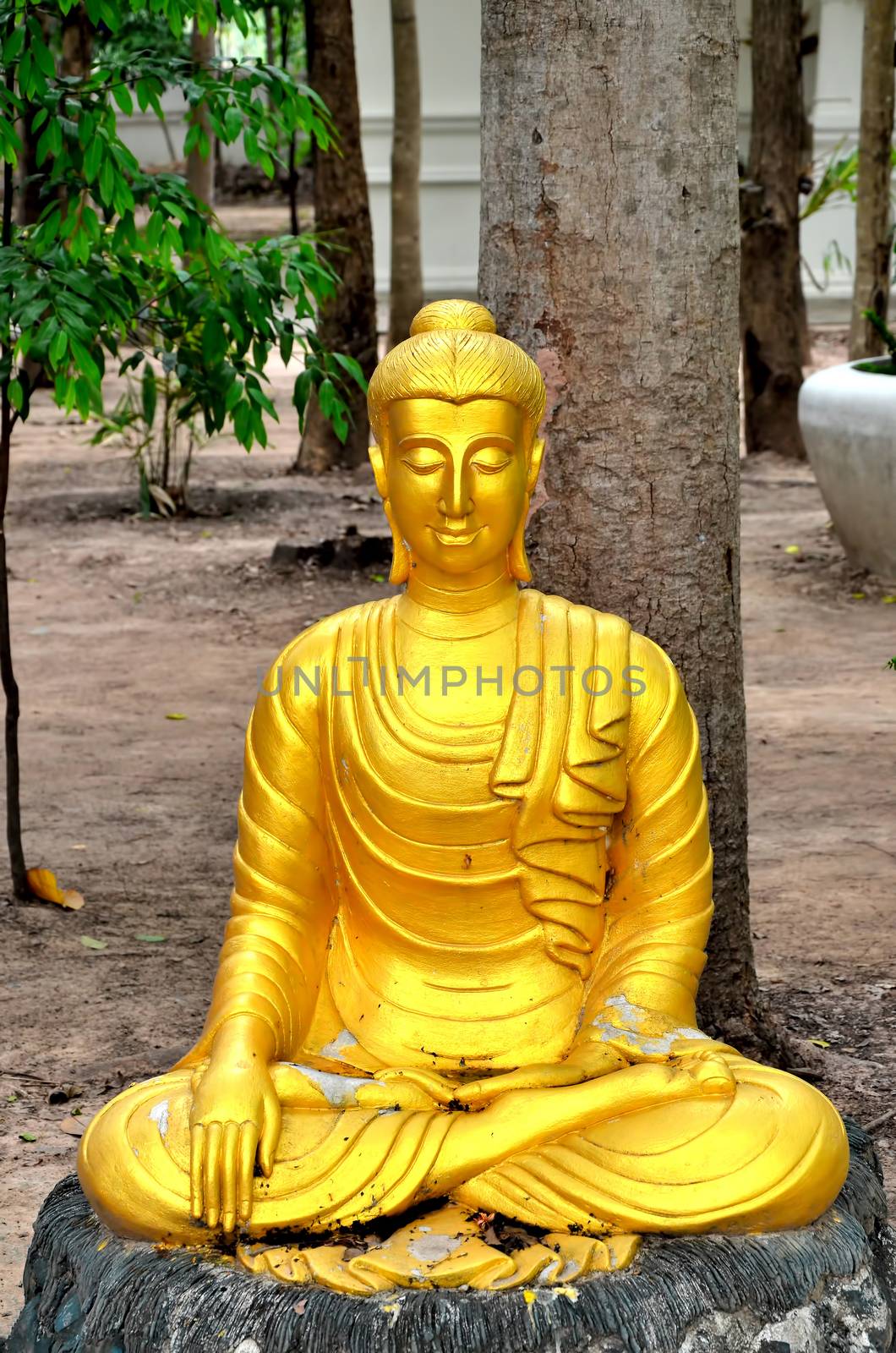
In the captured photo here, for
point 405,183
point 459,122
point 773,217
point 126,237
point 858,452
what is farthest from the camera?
point 459,122

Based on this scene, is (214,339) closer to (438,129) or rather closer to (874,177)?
(874,177)

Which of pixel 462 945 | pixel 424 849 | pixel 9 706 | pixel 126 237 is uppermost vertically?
pixel 126 237

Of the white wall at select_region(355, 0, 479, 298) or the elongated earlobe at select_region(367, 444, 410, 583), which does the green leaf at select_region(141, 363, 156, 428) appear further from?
the white wall at select_region(355, 0, 479, 298)

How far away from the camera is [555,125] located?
11.9ft

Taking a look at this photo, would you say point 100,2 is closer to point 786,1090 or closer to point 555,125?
point 555,125

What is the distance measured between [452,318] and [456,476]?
301 mm

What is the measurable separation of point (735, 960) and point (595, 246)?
5.52 feet

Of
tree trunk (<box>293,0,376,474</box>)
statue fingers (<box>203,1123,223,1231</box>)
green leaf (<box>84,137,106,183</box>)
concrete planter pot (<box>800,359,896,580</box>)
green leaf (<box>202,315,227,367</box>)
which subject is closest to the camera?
statue fingers (<box>203,1123,223,1231</box>)

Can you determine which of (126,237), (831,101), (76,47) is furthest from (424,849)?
(831,101)

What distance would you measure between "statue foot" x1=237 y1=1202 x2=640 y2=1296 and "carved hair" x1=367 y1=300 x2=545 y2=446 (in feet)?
4.39

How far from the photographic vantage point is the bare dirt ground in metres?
4.53

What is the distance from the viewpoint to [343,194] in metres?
11.1

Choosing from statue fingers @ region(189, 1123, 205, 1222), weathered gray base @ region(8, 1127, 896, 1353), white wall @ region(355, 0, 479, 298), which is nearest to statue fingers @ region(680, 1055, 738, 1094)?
weathered gray base @ region(8, 1127, 896, 1353)

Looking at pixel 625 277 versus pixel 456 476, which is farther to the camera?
pixel 625 277
